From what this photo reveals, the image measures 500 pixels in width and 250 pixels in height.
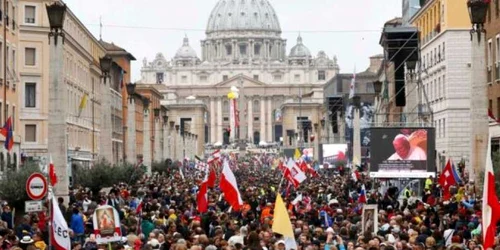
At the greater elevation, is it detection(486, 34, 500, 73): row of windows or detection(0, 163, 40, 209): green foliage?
detection(486, 34, 500, 73): row of windows

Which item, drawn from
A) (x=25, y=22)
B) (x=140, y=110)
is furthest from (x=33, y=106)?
(x=140, y=110)

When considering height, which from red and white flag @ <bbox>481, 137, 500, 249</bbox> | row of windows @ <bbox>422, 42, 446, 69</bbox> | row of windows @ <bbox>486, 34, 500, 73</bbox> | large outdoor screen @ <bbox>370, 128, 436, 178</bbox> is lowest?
red and white flag @ <bbox>481, 137, 500, 249</bbox>

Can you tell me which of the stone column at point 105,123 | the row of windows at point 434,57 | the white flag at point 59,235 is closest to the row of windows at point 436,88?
the row of windows at point 434,57

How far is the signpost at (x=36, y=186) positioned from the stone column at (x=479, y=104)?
1409cm

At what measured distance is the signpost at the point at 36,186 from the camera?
22297 millimetres

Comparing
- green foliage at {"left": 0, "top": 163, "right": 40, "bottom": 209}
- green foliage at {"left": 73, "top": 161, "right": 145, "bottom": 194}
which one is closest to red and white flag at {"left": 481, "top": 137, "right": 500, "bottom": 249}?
green foliage at {"left": 0, "top": 163, "right": 40, "bottom": 209}

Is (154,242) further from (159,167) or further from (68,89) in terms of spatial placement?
(159,167)

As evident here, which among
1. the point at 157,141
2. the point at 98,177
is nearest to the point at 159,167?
the point at 157,141

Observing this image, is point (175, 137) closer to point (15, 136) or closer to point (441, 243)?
point (15, 136)

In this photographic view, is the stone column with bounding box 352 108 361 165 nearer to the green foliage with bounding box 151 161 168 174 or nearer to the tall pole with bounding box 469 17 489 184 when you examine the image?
the green foliage with bounding box 151 161 168 174

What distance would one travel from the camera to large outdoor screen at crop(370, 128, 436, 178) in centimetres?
4103

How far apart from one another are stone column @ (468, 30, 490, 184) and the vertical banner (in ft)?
47.4

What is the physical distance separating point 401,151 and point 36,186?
66.6 ft

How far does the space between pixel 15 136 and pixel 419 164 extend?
16.9m
